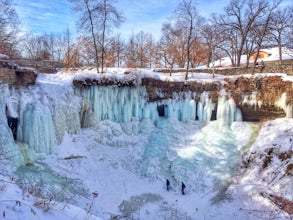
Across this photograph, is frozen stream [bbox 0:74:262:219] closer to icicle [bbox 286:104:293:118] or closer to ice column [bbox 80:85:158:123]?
ice column [bbox 80:85:158:123]

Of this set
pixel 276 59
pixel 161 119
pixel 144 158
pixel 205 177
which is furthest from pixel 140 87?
pixel 276 59

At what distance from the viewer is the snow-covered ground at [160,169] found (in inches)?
379

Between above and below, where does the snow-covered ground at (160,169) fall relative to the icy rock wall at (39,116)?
below

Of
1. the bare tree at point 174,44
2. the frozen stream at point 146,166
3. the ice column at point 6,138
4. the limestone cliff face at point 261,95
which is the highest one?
the bare tree at point 174,44

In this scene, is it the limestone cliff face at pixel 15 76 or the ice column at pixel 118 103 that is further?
the ice column at pixel 118 103

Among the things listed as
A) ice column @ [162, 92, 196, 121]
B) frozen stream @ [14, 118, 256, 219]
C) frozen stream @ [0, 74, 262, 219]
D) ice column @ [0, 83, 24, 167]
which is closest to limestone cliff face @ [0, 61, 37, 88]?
frozen stream @ [0, 74, 262, 219]

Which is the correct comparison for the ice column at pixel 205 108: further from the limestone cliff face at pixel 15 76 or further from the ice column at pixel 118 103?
the limestone cliff face at pixel 15 76

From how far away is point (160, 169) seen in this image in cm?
1247

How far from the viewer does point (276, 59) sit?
31594 millimetres

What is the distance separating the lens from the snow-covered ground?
9.63 m

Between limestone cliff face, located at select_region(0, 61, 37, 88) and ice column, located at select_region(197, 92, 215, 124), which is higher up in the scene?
limestone cliff face, located at select_region(0, 61, 37, 88)

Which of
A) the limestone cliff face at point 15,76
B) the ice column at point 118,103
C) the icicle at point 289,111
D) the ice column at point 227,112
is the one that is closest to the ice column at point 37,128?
the limestone cliff face at point 15,76

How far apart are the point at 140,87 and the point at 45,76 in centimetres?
499

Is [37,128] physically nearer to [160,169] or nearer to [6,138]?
[6,138]
